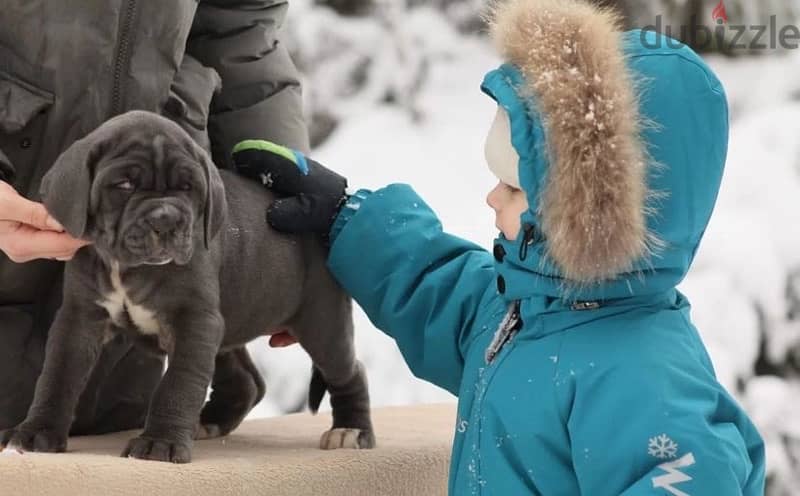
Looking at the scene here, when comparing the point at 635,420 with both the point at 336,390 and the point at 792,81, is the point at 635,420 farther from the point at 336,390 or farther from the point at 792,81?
the point at 792,81

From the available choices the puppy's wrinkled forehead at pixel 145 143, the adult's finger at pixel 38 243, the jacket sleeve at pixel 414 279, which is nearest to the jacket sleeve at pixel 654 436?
the jacket sleeve at pixel 414 279

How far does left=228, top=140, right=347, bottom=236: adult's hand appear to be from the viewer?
223cm

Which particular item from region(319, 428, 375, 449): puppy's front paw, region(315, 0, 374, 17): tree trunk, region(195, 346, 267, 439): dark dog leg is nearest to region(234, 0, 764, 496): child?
region(319, 428, 375, 449): puppy's front paw

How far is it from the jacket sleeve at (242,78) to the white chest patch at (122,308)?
461 mm

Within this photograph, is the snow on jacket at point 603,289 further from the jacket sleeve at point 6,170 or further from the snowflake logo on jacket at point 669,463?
the jacket sleeve at point 6,170

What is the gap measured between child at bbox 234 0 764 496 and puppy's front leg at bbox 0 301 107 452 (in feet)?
1.87

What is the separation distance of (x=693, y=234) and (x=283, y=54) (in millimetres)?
958

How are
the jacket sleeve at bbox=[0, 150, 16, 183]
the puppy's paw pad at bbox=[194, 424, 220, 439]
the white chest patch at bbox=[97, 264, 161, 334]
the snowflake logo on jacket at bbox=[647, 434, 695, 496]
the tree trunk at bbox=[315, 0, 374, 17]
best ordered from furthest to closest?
1. the tree trunk at bbox=[315, 0, 374, 17]
2. the puppy's paw pad at bbox=[194, 424, 220, 439]
3. the jacket sleeve at bbox=[0, 150, 16, 183]
4. the white chest patch at bbox=[97, 264, 161, 334]
5. the snowflake logo on jacket at bbox=[647, 434, 695, 496]

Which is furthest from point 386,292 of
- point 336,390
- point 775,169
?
point 775,169

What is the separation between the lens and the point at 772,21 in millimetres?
4293

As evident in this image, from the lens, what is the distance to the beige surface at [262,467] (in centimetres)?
180

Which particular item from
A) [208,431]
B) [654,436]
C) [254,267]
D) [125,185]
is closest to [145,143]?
[125,185]

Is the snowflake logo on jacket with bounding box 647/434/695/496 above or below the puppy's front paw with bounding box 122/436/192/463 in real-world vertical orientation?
above

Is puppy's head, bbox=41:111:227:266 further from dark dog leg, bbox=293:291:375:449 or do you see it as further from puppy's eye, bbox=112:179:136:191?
dark dog leg, bbox=293:291:375:449
